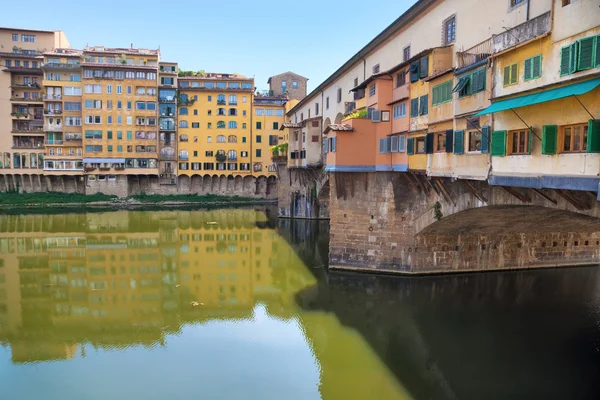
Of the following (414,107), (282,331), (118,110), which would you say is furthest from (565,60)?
(118,110)

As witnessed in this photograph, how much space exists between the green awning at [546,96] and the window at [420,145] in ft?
19.5

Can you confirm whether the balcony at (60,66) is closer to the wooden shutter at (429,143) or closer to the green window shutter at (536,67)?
the wooden shutter at (429,143)

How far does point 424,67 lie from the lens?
16.8 meters

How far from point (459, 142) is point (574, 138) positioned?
4.70 meters

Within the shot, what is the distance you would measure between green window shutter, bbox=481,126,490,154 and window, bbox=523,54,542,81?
2.11 metres

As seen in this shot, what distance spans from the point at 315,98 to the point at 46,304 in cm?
2549

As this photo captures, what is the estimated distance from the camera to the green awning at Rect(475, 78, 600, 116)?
332 inches

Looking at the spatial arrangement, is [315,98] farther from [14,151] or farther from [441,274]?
[14,151]

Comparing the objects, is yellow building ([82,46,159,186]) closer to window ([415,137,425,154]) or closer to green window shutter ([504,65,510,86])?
window ([415,137,425,154])

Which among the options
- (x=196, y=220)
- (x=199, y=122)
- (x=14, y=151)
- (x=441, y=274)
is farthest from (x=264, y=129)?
(x=441, y=274)

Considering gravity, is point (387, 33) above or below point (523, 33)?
above

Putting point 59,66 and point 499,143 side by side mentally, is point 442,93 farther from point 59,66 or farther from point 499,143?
point 59,66

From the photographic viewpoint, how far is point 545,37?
9.80 metres

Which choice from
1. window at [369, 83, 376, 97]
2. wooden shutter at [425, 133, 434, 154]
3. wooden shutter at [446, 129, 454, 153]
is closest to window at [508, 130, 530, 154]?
wooden shutter at [446, 129, 454, 153]
